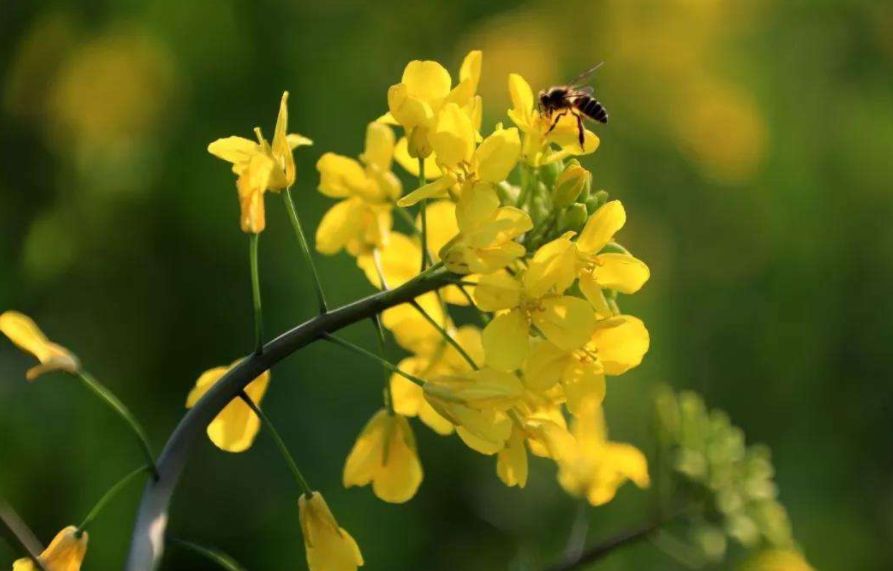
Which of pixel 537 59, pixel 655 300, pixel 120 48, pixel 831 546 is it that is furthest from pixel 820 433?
pixel 120 48

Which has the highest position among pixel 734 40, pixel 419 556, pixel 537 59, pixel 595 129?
pixel 734 40

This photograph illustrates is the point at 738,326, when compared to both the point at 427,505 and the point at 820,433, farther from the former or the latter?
the point at 427,505

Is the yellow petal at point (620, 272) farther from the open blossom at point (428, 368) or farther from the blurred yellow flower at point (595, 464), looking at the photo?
the blurred yellow flower at point (595, 464)

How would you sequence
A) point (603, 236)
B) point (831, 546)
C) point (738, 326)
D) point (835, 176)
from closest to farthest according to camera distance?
point (603, 236)
point (831, 546)
point (738, 326)
point (835, 176)

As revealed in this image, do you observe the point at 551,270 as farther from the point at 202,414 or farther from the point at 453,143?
the point at 202,414

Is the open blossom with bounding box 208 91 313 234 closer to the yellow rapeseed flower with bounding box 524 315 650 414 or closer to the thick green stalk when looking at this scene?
the thick green stalk

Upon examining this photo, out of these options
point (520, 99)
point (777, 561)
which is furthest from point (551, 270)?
point (777, 561)
